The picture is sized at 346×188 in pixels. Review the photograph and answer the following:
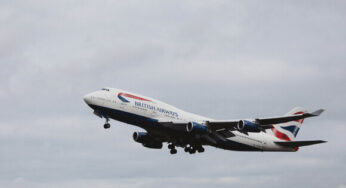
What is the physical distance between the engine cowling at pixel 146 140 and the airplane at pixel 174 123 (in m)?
0.70

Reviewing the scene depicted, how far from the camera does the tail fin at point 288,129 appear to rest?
259 feet

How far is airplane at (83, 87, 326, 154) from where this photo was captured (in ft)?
216

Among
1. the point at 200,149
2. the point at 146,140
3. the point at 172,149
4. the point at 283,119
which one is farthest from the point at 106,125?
the point at 283,119

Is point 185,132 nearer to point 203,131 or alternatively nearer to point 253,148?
point 203,131

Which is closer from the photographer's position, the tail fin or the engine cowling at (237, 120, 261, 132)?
the engine cowling at (237, 120, 261, 132)

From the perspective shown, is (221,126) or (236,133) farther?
(236,133)

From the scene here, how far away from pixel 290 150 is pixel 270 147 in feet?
8.88

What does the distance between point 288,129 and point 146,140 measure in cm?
1927

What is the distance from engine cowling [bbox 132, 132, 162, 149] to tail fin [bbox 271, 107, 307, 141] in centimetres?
1543

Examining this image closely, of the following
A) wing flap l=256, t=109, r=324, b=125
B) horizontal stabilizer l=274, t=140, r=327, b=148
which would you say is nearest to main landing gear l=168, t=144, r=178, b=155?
horizontal stabilizer l=274, t=140, r=327, b=148

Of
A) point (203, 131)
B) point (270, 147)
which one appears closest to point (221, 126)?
point (203, 131)

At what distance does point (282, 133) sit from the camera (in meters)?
79.2

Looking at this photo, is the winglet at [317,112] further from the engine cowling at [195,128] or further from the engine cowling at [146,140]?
the engine cowling at [146,140]

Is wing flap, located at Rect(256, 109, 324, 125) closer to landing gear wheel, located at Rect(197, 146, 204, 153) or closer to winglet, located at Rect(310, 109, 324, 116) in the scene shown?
winglet, located at Rect(310, 109, 324, 116)
